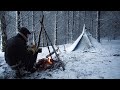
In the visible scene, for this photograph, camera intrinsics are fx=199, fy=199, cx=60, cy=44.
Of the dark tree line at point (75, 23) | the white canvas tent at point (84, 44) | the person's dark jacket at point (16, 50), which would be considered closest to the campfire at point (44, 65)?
the person's dark jacket at point (16, 50)

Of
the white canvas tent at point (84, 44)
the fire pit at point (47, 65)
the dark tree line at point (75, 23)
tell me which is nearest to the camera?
the fire pit at point (47, 65)

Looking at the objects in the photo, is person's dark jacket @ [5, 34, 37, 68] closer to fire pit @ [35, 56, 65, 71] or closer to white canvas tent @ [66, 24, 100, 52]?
fire pit @ [35, 56, 65, 71]

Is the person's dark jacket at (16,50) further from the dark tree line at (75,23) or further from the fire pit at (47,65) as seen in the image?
the dark tree line at (75,23)

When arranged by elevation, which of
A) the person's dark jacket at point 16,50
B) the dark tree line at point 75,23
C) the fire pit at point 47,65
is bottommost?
the fire pit at point 47,65

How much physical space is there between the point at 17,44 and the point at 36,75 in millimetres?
1399

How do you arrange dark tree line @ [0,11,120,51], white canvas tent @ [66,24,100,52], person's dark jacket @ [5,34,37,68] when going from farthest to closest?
dark tree line @ [0,11,120,51] < white canvas tent @ [66,24,100,52] < person's dark jacket @ [5,34,37,68]

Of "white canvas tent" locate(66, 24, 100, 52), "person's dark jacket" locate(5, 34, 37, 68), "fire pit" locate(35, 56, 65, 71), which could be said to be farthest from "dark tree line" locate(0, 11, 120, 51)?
"person's dark jacket" locate(5, 34, 37, 68)

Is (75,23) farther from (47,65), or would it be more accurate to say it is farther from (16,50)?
(16,50)

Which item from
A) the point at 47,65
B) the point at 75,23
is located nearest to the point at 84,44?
the point at 47,65

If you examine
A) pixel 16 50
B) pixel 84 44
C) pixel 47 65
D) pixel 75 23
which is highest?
pixel 75 23

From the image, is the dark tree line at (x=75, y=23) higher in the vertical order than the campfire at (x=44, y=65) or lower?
higher
